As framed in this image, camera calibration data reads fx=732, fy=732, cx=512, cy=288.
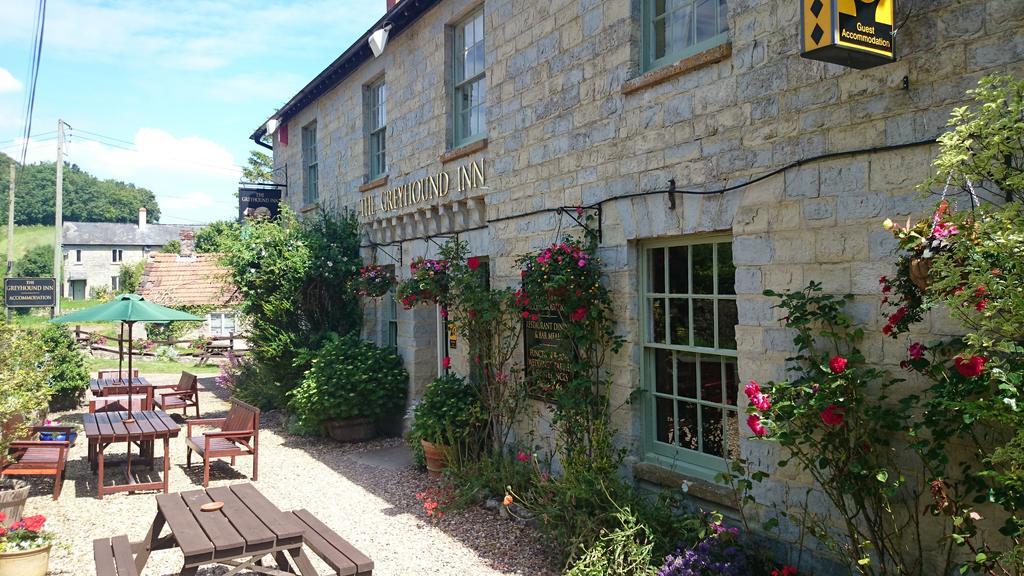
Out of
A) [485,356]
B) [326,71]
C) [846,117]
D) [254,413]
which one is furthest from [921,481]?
[326,71]

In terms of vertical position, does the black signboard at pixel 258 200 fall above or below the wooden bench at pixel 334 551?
above

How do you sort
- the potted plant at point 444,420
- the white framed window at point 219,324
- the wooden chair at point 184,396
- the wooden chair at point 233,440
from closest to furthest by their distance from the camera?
1. the potted plant at point 444,420
2. the wooden chair at point 233,440
3. the wooden chair at point 184,396
4. the white framed window at point 219,324

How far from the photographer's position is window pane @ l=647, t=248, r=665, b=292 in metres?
6.14

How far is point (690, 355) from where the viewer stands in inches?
230

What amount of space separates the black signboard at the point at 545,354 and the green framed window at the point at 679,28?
2.52 m

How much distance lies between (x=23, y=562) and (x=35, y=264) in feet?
226

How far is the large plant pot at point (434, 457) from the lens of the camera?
825 centimetres

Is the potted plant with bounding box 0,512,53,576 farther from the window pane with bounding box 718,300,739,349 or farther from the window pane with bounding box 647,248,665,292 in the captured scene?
the window pane with bounding box 718,300,739,349

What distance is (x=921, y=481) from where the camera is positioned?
418 centimetres

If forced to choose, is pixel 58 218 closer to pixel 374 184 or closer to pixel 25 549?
pixel 374 184

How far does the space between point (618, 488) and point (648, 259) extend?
1.93m

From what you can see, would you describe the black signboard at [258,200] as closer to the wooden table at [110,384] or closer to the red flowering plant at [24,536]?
the wooden table at [110,384]

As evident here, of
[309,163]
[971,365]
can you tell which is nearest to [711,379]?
[971,365]

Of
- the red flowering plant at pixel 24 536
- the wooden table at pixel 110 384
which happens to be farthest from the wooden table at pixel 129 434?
the wooden table at pixel 110 384
